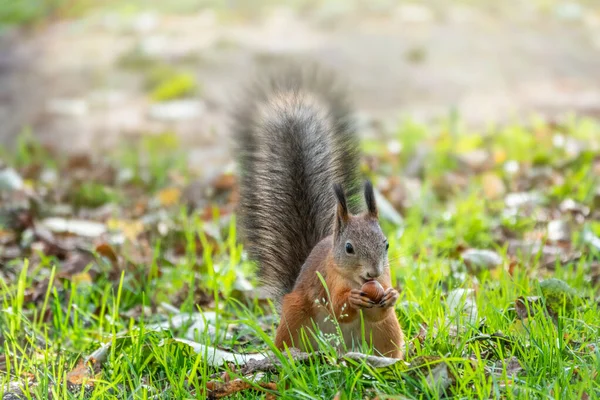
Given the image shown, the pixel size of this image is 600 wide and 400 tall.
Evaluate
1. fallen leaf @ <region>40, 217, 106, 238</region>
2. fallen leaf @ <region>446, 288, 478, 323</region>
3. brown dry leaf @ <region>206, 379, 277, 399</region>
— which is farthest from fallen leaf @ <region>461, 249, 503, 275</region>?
fallen leaf @ <region>40, 217, 106, 238</region>

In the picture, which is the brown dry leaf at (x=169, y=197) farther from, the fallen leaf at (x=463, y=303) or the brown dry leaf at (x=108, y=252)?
the fallen leaf at (x=463, y=303)

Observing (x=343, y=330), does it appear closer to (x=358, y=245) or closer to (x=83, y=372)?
(x=358, y=245)

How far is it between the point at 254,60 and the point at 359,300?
4.32 m

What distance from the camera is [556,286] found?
72.4 inches

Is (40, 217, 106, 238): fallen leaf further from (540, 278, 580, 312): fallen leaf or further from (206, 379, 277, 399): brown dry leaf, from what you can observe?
(540, 278, 580, 312): fallen leaf

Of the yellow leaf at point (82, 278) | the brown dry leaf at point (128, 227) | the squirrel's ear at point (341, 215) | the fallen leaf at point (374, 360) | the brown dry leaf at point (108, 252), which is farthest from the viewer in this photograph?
the brown dry leaf at point (128, 227)

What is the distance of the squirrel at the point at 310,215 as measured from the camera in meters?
1.57

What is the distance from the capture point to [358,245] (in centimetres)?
154

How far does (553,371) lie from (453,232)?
1195mm

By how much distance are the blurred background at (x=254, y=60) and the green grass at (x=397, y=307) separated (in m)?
0.62

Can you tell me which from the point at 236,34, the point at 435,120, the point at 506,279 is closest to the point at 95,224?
the point at 506,279

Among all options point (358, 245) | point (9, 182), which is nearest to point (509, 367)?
point (358, 245)

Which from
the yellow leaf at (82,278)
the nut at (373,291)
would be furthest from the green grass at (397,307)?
the nut at (373,291)

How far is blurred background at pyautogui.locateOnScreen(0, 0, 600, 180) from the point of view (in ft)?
15.4
